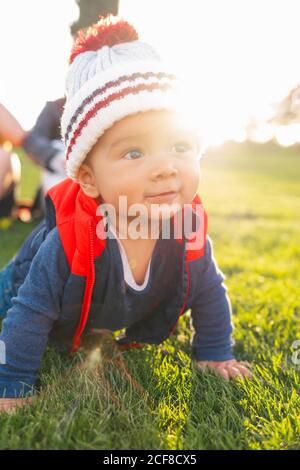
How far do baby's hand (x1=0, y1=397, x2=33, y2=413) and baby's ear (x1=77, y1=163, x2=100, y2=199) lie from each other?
0.77 metres

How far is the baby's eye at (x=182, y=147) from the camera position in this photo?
6.30 ft

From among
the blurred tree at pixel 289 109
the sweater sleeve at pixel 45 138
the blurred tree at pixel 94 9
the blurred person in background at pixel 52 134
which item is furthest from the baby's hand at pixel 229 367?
the sweater sleeve at pixel 45 138

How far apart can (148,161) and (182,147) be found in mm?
167

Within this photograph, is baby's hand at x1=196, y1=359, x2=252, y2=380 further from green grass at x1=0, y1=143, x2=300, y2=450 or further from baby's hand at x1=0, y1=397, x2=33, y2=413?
baby's hand at x1=0, y1=397, x2=33, y2=413

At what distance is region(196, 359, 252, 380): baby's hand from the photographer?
2.09 metres

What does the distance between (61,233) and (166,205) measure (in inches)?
16.3

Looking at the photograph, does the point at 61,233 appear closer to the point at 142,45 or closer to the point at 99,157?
the point at 99,157

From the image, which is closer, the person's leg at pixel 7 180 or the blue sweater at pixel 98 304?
the blue sweater at pixel 98 304

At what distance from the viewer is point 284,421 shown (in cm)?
161

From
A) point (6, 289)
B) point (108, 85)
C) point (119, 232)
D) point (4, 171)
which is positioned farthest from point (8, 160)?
point (108, 85)

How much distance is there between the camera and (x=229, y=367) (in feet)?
7.17

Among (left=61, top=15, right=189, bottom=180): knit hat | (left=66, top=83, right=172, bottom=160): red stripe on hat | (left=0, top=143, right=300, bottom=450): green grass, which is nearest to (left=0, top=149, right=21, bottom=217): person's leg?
(left=0, top=143, right=300, bottom=450): green grass

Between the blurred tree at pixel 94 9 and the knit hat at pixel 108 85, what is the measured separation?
1.84 m

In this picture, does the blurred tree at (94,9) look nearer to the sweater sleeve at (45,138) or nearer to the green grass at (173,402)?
the sweater sleeve at (45,138)
